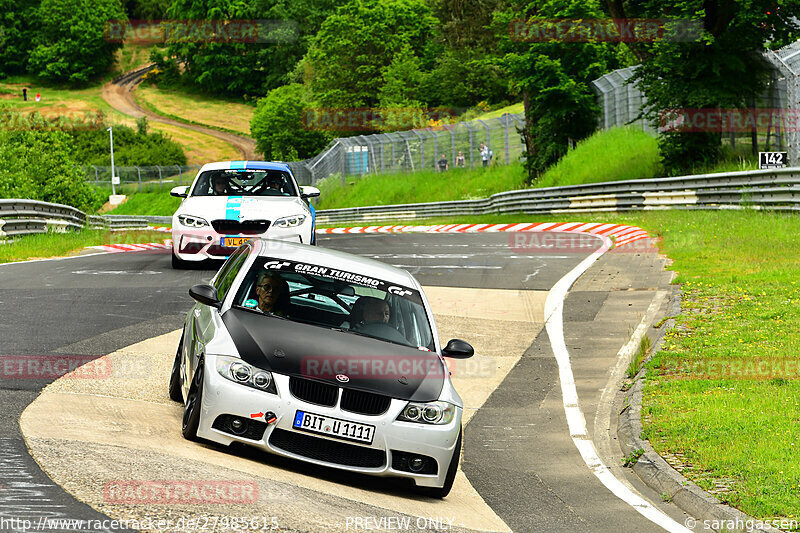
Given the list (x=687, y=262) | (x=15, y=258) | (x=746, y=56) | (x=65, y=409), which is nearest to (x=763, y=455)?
(x=65, y=409)

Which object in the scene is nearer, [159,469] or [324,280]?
[159,469]

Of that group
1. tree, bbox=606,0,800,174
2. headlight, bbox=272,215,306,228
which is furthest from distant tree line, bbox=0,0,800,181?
headlight, bbox=272,215,306,228

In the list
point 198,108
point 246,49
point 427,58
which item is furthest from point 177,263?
point 246,49

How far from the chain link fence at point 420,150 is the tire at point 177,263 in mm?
29363

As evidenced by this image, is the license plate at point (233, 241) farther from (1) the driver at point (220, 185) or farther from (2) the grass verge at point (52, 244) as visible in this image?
(2) the grass verge at point (52, 244)

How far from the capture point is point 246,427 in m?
7.20

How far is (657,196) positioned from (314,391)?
2411cm

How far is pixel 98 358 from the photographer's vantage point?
34.9 ft

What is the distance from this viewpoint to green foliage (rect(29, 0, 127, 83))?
141 m

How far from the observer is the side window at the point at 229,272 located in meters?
8.64

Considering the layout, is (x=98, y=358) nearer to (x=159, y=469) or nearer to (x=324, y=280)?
(x=324, y=280)

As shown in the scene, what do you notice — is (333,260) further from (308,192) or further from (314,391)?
(308,192)

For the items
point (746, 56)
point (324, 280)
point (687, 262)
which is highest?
point (746, 56)

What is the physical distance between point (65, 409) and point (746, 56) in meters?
26.7
